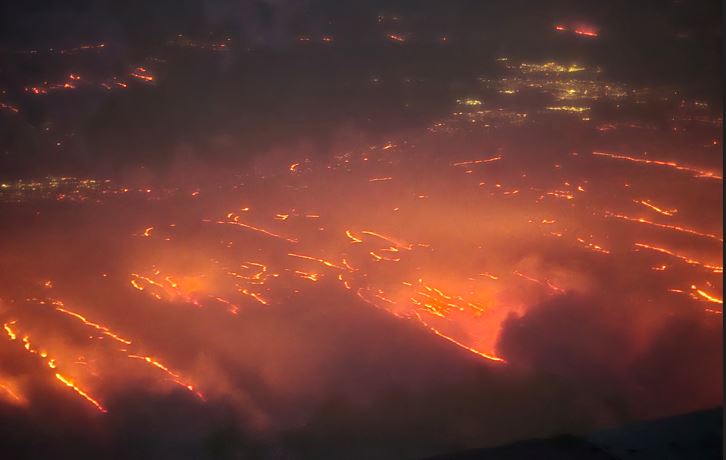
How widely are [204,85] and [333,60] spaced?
0.99 meters

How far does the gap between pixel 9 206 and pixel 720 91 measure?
5206 mm

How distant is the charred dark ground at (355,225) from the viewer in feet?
11.0

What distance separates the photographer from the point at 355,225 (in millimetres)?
4195

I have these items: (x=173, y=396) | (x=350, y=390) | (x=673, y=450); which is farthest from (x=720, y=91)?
(x=173, y=396)

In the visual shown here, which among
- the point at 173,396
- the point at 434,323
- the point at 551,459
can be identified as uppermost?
the point at 551,459

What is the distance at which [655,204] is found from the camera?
165 inches

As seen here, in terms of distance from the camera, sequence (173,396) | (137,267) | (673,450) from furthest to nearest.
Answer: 1. (137,267)
2. (173,396)
3. (673,450)

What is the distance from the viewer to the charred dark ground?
11.0ft

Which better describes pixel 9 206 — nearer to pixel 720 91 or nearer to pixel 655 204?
pixel 655 204

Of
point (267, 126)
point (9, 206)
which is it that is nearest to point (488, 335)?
point (267, 126)

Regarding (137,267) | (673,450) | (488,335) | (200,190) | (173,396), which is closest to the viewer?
(673,450)

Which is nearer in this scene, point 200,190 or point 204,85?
point 200,190

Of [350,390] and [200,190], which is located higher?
[200,190]

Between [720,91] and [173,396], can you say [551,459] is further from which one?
[720,91]
